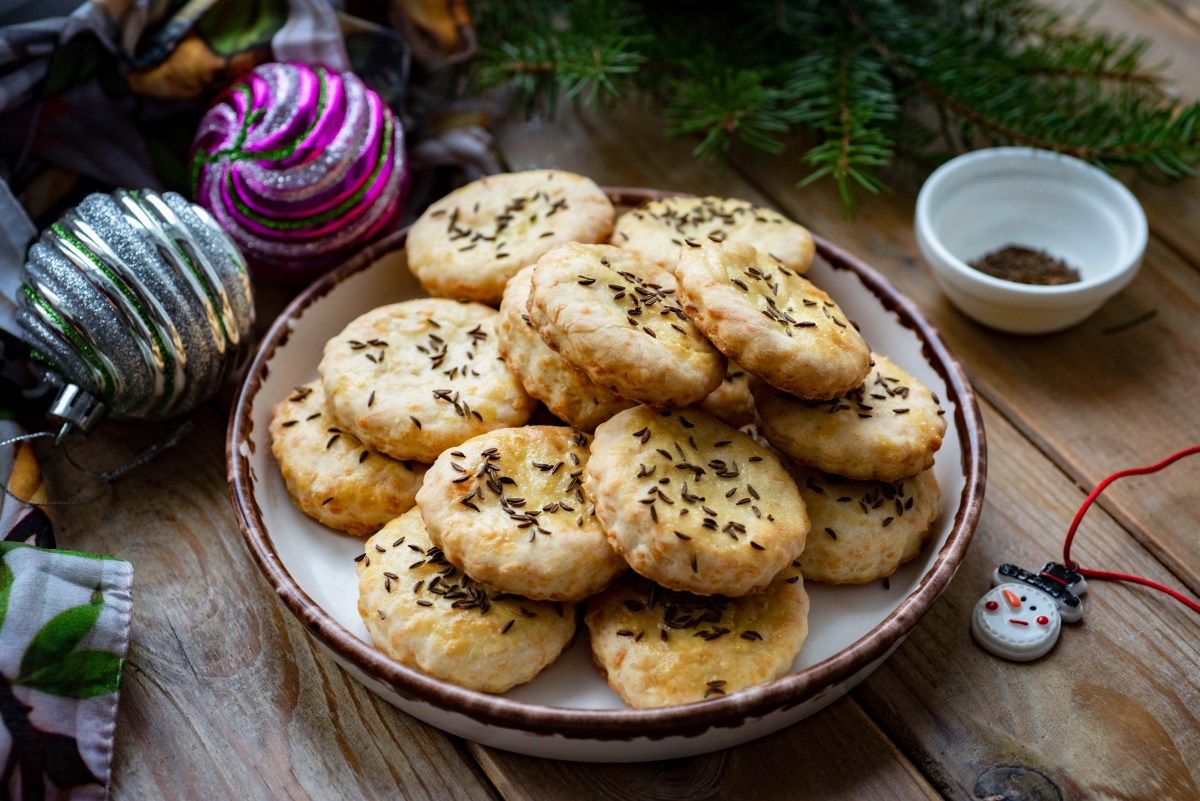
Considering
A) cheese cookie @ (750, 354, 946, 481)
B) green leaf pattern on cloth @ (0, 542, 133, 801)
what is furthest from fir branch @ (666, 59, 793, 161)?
green leaf pattern on cloth @ (0, 542, 133, 801)

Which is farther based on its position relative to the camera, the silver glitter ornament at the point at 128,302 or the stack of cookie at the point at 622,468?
the silver glitter ornament at the point at 128,302

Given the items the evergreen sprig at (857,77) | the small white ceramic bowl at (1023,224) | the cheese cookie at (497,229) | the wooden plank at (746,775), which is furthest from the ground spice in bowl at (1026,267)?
the wooden plank at (746,775)

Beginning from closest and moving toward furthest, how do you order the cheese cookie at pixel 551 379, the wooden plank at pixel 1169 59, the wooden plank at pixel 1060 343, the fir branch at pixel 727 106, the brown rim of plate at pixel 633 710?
the brown rim of plate at pixel 633 710, the cheese cookie at pixel 551 379, the wooden plank at pixel 1060 343, the fir branch at pixel 727 106, the wooden plank at pixel 1169 59

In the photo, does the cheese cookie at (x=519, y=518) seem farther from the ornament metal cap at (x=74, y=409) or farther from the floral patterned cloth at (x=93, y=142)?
the ornament metal cap at (x=74, y=409)

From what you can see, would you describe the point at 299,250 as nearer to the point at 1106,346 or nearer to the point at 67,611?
the point at 67,611

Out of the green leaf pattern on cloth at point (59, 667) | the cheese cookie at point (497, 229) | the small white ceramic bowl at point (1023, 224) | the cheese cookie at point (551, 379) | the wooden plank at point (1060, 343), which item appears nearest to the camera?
the green leaf pattern on cloth at point (59, 667)

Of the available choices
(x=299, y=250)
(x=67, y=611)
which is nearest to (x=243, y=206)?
(x=299, y=250)
